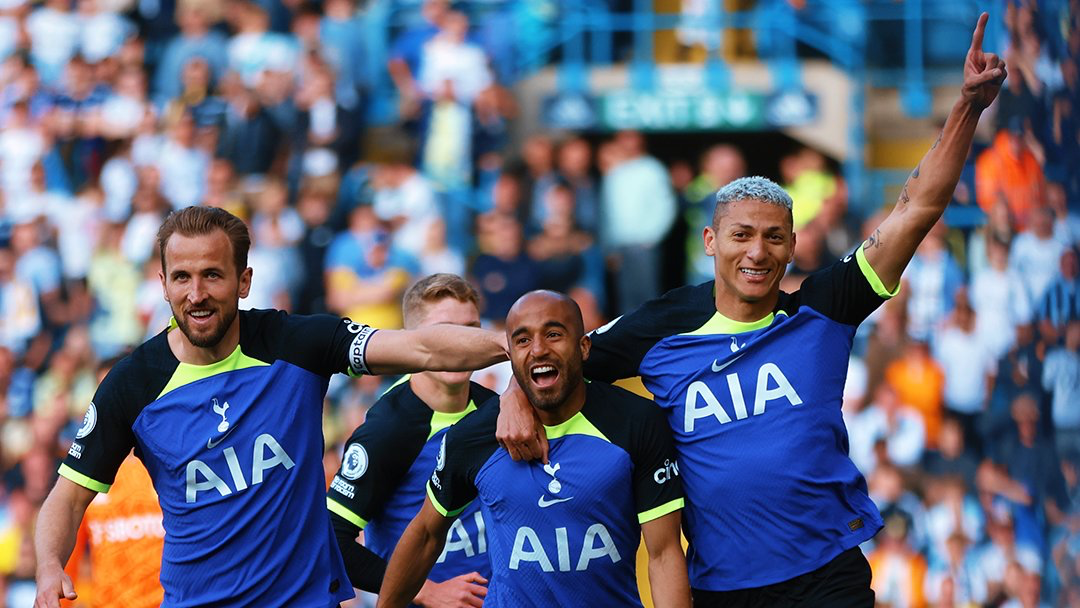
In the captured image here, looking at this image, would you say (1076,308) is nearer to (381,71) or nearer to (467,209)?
(467,209)

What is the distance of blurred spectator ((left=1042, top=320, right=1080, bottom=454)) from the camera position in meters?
10.0

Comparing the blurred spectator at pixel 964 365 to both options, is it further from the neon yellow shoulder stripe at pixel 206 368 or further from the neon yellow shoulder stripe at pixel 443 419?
the neon yellow shoulder stripe at pixel 206 368

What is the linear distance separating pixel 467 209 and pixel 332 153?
3.90ft

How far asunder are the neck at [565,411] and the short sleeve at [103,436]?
136 centimetres

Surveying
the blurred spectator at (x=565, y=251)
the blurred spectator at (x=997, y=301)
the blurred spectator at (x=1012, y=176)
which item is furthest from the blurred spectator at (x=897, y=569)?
the blurred spectator at (x=565, y=251)

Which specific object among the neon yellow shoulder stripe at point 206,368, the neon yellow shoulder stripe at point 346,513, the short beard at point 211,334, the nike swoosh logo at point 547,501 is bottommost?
the neon yellow shoulder stripe at point 346,513

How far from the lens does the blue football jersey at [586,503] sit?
499 cm

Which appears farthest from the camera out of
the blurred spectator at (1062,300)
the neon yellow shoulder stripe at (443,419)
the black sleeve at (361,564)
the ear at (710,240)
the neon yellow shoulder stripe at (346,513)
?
the blurred spectator at (1062,300)

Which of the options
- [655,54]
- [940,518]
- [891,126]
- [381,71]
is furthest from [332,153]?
[940,518]

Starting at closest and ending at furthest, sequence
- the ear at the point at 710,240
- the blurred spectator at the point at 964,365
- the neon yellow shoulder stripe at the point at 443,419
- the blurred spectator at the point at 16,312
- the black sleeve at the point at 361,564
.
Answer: the ear at the point at 710,240 < the black sleeve at the point at 361,564 < the neon yellow shoulder stripe at the point at 443,419 < the blurred spectator at the point at 964,365 < the blurred spectator at the point at 16,312

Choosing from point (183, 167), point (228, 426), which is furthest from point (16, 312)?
point (228, 426)

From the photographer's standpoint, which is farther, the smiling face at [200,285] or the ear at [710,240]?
the ear at [710,240]

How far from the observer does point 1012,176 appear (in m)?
11.3

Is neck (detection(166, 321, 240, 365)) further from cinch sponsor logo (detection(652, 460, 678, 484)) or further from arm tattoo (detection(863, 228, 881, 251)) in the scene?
arm tattoo (detection(863, 228, 881, 251))
